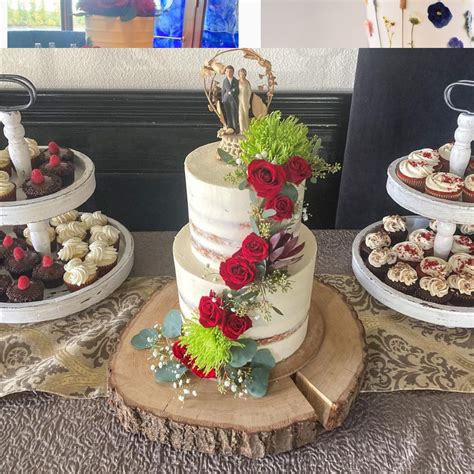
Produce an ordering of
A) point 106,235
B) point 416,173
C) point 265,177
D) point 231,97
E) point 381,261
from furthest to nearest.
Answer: point 106,235
point 381,261
point 416,173
point 231,97
point 265,177

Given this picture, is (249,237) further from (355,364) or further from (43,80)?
(43,80)

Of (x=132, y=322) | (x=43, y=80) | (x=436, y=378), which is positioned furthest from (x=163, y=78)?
(x=436, y=378)

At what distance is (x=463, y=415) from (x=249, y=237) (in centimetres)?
60

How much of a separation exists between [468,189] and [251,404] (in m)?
0.68

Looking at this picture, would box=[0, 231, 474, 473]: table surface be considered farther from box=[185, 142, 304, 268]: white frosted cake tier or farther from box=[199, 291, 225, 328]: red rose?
box=[185, 142, 304, 268]: white frosted cake tier

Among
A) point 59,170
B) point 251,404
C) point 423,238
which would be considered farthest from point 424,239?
point 59,170

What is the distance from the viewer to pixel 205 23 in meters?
1.48

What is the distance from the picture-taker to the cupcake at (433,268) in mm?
1271

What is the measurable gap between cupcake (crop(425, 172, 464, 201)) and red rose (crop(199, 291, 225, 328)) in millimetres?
578

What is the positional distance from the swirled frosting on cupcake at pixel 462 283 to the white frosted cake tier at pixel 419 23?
66cm

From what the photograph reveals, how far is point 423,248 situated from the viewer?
1391 millimetres

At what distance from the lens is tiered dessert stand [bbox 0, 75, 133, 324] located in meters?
1.20

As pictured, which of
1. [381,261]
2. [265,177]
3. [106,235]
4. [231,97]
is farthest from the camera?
[106,235]

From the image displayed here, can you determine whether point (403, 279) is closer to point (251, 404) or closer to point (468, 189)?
point (468, 189)
